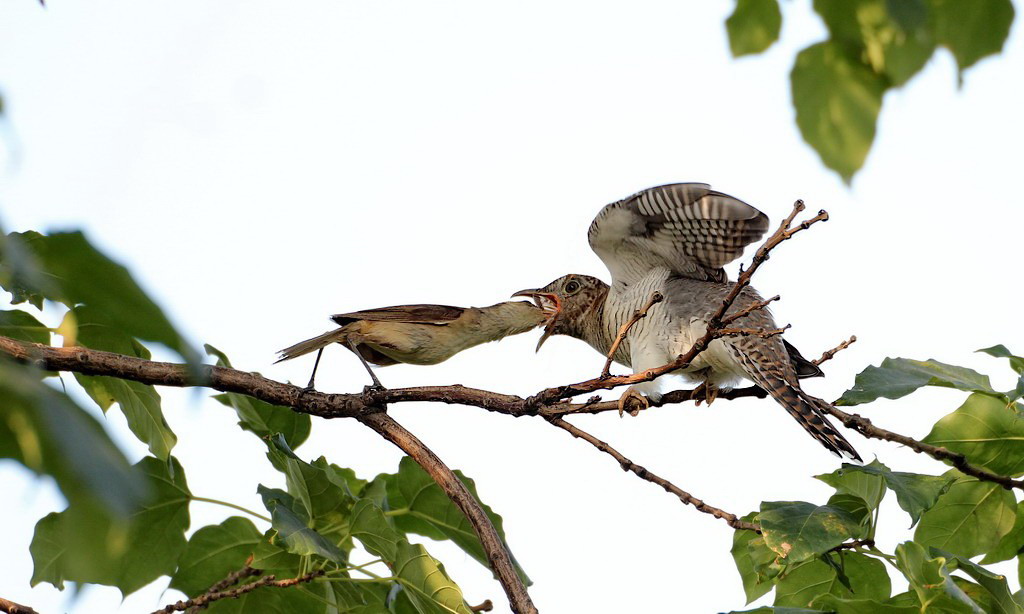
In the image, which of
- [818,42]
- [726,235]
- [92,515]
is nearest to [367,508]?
[818,42]

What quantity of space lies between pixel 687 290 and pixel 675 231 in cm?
33

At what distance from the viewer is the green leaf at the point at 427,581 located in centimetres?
300

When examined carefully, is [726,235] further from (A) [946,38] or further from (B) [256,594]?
(A) [946,38]

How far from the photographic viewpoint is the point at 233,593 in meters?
3.02

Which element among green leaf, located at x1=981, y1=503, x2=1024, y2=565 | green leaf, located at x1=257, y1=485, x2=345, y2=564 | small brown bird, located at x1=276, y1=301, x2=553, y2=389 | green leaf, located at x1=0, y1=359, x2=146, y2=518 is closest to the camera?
green leaf, located at x1=0, y1=359, x2=146, y2=518

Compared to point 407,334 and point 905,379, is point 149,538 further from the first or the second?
point 905,379

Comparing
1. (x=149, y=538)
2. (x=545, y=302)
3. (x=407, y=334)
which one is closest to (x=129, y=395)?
(x=149, y=538)

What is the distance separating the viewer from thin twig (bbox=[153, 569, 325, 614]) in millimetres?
2899

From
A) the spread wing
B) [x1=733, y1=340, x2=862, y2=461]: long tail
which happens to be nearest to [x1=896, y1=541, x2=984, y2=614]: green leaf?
[x1=733, y1=340, x2=862, y2=461]: long tail

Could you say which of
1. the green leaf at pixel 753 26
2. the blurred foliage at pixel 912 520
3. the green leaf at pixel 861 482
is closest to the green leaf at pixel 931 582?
the blurred foliage at pixel 912 520

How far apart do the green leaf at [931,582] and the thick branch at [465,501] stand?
3.36ft

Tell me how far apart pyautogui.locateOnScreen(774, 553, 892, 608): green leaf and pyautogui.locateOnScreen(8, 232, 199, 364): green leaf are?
2.71 meters

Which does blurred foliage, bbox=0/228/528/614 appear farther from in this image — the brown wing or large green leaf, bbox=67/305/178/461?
the brown wing

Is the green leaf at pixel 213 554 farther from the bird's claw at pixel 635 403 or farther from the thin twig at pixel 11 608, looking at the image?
the bird's claw at pixel 635 403
